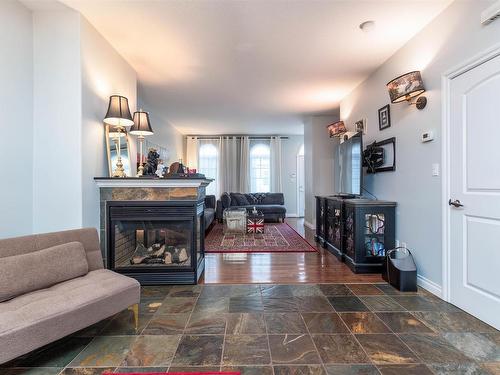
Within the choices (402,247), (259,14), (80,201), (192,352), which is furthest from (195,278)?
(259,14)

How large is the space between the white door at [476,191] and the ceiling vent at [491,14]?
29cm

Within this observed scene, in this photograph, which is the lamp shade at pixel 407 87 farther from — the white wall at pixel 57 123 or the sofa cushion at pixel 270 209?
the sofa cushion at pixel 270 209

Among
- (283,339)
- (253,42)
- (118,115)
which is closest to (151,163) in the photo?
(118,115)

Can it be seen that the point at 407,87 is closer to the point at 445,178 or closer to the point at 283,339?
the point at 445,178

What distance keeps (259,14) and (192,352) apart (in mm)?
2802

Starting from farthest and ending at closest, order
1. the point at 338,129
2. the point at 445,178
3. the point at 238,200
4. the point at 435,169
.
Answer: the point at 238,200 < the point at 338,129 < the point at 435,169 < the point at 445,178

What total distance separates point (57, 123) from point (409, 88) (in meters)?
3.49

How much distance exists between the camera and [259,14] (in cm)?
239

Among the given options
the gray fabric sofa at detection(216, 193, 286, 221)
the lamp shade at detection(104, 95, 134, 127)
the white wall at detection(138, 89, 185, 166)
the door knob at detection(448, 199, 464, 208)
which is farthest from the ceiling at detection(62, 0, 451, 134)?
the gray fabric sofa at detection(216, 193, 286, 221)

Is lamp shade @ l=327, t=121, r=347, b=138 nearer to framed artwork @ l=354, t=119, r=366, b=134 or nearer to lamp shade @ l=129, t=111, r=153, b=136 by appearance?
framed artwork @ l=354, t=119, r=366, b=134

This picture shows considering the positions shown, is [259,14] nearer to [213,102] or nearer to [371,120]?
[371,120]

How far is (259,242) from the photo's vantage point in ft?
15.4

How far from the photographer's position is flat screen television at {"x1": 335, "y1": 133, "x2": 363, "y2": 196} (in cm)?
351

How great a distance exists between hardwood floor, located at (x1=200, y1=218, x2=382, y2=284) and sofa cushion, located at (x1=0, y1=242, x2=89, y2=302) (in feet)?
4.31
